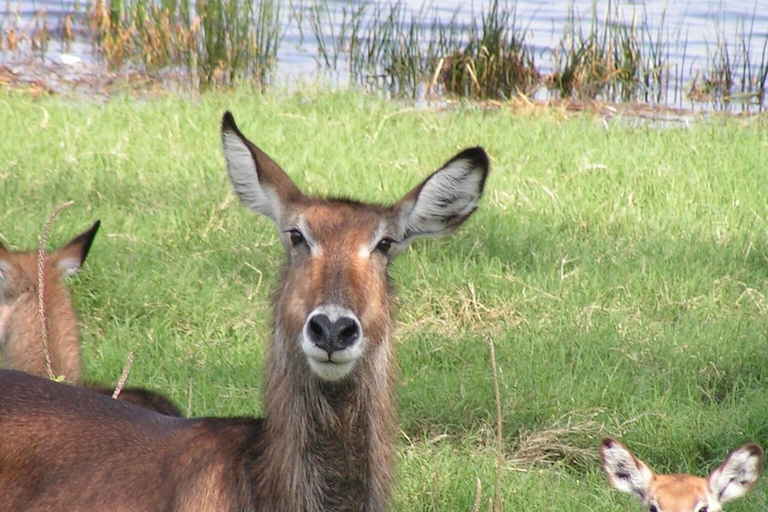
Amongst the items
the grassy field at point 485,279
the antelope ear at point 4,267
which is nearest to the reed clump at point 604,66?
the grassy field at point 485,279

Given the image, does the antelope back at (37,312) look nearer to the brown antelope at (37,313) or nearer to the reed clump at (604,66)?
the brown antelope at (37,313)

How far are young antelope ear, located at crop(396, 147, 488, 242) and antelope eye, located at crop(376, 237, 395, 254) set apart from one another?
0.07 meters

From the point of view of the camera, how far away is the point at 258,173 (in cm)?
359

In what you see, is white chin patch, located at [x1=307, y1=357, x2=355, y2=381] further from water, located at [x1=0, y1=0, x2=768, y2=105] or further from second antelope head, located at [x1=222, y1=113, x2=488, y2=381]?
water, located at [x1=0, y1=0, x2=768, y2=105]

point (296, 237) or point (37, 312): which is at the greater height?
point (296, 237)

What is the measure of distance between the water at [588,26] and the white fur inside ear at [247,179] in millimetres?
6552

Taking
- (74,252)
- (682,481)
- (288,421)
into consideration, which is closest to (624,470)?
(682,481)

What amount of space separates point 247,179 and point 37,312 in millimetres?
1673

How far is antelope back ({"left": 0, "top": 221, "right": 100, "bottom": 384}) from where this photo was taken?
16.0ft

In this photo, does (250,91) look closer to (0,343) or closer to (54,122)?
(54,122)

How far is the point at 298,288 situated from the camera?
3.38 meters

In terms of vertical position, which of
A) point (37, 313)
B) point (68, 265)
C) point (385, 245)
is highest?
point (385, 245)

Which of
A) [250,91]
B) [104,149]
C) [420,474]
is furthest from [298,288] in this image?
[250,91]

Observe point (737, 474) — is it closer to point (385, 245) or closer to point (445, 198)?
point (445, 198)
